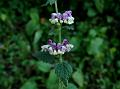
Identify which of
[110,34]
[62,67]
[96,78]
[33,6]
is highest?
[33,6]

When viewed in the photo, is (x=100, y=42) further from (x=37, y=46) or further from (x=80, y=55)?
(x=37, y=46)

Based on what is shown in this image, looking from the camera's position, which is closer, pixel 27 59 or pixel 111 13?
pixel 27 59

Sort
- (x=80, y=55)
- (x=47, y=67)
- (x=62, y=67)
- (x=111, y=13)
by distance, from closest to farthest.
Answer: (x=62, y=67) → (x=47, y=67) → (x=80, y=55) → (x=111, y=13)

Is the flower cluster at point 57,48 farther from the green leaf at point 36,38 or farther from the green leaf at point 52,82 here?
the green leaf at point 36,38

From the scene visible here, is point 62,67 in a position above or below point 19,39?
below

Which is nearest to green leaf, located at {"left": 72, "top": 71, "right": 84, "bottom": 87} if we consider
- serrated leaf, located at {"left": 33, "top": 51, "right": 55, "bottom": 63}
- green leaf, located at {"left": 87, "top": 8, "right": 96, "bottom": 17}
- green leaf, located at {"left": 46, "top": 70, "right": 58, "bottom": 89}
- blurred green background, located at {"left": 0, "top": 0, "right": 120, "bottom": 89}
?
blurred green background, located at {"left": 0, "top": 0, "right": 120, "bottom": 89}

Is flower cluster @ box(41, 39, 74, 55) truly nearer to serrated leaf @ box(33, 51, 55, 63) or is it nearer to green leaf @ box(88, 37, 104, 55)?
serrated leaf @ box(33, 51, 55, 63)

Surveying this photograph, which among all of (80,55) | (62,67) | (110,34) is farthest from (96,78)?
(62,67)
